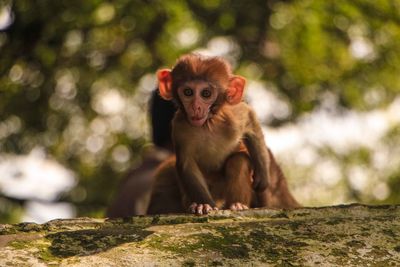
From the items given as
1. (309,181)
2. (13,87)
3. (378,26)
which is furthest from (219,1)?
(309,181)

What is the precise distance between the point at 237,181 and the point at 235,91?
657 mm

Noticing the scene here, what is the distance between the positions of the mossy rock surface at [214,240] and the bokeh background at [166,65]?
28.8ft

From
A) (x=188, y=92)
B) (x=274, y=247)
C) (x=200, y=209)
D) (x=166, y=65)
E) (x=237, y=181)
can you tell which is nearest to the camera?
(x=274, y=247)

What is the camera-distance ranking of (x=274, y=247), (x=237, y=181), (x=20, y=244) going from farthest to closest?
(x=237, y=181), (x=274, y=247), (x=20, y=244)

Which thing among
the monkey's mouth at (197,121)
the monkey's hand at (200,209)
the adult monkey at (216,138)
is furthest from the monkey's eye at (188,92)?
the monkey's hand at (200,209)

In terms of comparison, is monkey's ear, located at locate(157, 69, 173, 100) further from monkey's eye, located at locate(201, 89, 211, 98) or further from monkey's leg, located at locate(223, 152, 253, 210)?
monkey's leg, located at locate(223, 152, 253, 210)

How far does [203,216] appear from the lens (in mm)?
5484

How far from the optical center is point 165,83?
741 cm

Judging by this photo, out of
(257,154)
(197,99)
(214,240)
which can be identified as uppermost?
(197,99)

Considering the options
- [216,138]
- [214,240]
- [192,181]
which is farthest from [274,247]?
[216,138]

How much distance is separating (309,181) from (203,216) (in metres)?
12.9

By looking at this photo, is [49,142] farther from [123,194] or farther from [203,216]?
[203,216]

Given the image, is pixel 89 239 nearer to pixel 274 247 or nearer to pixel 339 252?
pixel 274 247

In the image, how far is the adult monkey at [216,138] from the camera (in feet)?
23.2
